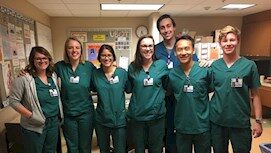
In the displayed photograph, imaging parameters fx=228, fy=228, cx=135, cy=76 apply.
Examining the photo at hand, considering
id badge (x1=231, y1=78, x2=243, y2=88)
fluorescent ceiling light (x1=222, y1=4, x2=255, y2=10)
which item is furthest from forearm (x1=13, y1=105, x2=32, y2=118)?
fluorescent ceiling light (x1=222, y1=4, x2=255, y2=10)

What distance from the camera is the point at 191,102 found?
182 centimetres

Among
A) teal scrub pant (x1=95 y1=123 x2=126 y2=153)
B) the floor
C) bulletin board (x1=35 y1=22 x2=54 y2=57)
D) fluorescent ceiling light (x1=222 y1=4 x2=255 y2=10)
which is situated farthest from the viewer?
fluorescent ceiling light (x1=222 y1=4 x2=255 y2=10)

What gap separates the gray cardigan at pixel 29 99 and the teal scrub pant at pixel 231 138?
1.42 meters

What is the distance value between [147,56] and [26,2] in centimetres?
290

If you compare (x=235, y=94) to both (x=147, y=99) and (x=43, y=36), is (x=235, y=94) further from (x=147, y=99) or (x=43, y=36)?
(x=43, y=36)

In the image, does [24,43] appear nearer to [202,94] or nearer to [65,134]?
[65,134]

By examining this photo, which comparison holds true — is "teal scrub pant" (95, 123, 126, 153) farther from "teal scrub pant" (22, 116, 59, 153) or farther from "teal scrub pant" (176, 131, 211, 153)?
"teal scrub pant" (176, 131, 211, 153)

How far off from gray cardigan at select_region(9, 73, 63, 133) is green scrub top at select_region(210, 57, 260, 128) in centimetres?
145

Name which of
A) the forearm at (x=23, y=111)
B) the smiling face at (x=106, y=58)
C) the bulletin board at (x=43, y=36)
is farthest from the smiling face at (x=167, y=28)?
the bulletin board at (x=43, y=36)

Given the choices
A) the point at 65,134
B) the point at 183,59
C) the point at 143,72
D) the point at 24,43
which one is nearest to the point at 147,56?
the point at 143,72

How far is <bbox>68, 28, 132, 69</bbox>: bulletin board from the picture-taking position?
19.4 ft

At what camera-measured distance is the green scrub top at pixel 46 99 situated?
1966mm

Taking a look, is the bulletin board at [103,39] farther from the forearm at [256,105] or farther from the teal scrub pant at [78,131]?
the forearm at [256,105]

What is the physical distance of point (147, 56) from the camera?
200cm
